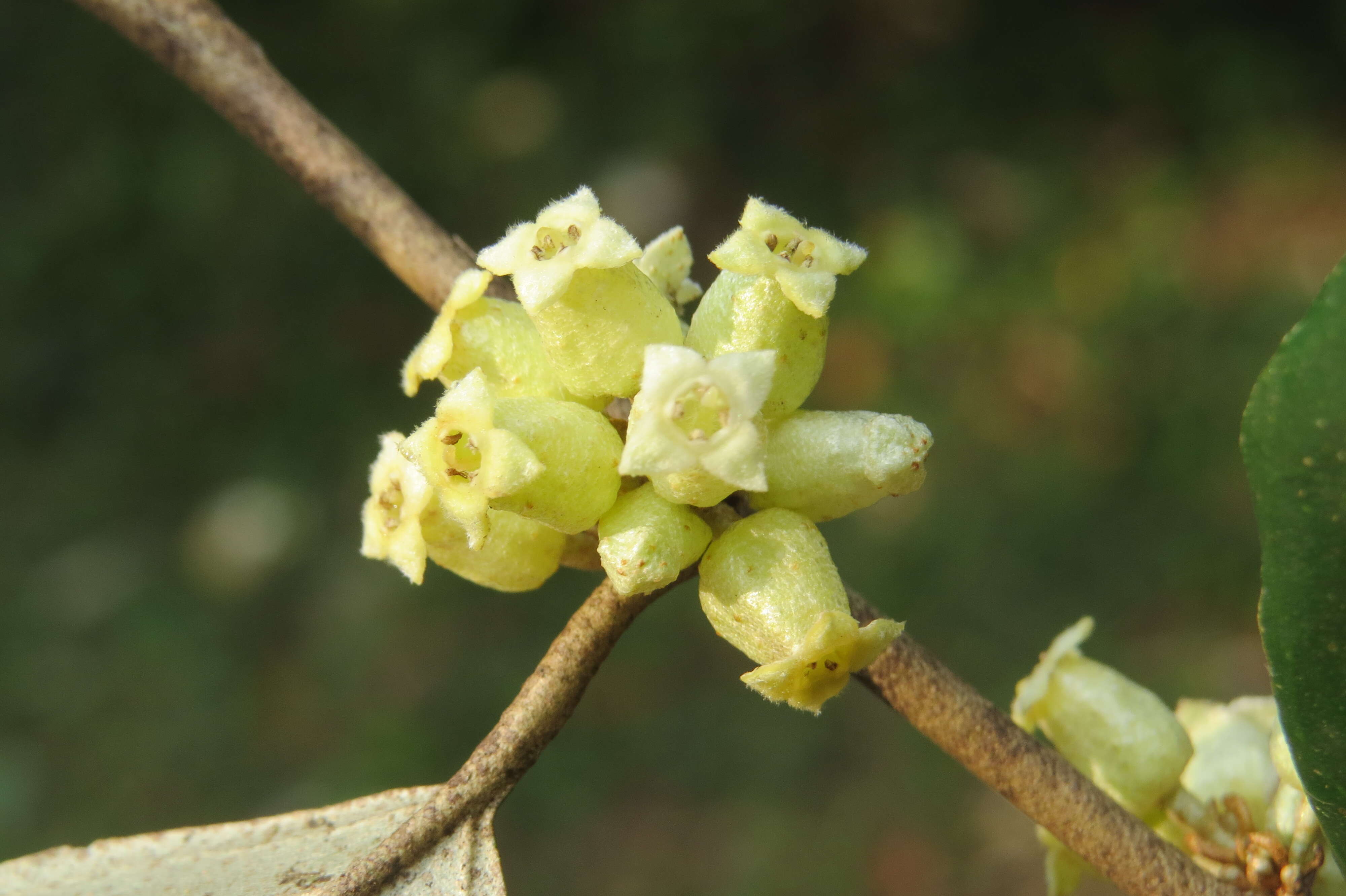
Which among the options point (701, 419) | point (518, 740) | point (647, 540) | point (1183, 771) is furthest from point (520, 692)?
point (1183, 771)

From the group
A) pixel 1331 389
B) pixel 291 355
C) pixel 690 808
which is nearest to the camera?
pixel 1331 389

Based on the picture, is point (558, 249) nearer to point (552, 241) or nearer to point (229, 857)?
point (552, 241)

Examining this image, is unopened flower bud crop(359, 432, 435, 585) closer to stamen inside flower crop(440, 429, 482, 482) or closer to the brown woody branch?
stamen inside flower crop(440, 429, 482, 482)

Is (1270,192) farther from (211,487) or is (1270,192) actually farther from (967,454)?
(211,487)

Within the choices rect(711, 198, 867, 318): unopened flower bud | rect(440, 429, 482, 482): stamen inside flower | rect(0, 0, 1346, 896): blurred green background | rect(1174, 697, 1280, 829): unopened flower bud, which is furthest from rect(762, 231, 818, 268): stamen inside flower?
rect(0, 0, 1346, 896): blurred green background

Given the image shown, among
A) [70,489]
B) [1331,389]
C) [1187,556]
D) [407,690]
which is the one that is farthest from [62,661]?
[1331,389]

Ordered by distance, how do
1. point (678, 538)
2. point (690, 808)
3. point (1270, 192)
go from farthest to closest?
point (1270, 192)
point (690, 808)
point (678, 538)

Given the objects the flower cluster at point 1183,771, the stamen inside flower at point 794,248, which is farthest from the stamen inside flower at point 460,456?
the flower cluster at point 1183,771
